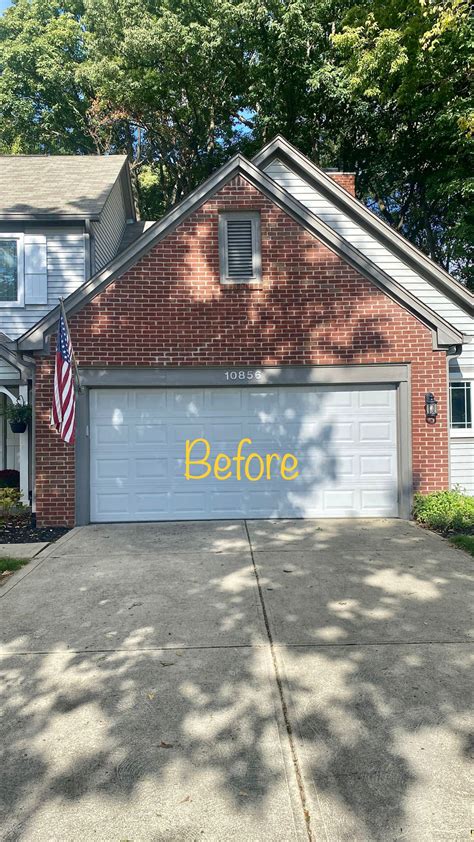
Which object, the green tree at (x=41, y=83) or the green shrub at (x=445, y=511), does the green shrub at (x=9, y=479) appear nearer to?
the green shrub at (x=445, y=511)

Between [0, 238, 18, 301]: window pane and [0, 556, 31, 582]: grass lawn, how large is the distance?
7.11 metres

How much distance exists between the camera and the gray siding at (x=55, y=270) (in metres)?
11.7

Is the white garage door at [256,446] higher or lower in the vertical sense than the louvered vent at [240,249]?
lower

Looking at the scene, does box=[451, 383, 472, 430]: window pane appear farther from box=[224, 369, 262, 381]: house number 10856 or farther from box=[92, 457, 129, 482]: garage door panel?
box=[92, 457, 129, 482]: garage door panel

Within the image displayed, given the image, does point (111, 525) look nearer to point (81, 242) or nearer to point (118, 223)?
point (81, 242)

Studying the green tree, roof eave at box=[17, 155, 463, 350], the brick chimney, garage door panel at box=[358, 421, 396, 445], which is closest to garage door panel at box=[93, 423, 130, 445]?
roof eave at box=[17, 155, 463, 350]

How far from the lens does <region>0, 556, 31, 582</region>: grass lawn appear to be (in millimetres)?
6452

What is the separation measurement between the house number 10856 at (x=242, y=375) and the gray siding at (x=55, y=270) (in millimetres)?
4866

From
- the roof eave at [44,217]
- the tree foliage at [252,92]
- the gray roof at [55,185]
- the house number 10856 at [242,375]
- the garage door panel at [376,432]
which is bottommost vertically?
the garage door panel at [376,432]

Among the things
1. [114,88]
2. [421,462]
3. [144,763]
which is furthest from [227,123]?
[144,763]

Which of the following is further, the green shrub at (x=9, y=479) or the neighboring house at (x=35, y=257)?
the neighboring house at (x=35, y=257)

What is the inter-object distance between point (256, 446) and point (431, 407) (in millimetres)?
3159

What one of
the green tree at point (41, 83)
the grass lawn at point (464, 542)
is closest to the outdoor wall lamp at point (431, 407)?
the grass lawn at point (464, 542)

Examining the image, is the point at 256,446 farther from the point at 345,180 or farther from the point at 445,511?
the point at 345,180
